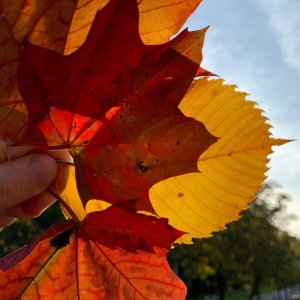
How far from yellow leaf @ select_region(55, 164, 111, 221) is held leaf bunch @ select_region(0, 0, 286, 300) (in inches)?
0.8

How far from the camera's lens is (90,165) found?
0.31 m

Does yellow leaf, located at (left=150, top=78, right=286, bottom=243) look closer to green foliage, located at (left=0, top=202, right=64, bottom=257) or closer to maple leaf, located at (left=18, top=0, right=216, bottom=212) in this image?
maple leaf, located at (left=18, top=0, right=216, bottom=212)

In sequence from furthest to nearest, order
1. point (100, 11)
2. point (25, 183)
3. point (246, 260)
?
point (246, 260) < point (25, 183) < point (100, 11)

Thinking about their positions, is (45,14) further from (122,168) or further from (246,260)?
(246,260)

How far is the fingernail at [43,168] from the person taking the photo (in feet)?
1.11

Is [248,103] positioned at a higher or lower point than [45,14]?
lower

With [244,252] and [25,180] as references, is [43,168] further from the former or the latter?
[244,252]

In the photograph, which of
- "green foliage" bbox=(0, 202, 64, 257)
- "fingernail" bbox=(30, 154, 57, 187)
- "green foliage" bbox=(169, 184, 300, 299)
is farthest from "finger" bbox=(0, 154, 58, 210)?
"green foliage" bbox=(169, 184, 300, 299)

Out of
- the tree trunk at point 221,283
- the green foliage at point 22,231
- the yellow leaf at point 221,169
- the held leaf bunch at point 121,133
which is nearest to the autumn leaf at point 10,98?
the held leaf bunch at point 121,133

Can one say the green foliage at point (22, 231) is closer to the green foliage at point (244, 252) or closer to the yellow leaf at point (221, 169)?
the green foliage at point (244, 252)

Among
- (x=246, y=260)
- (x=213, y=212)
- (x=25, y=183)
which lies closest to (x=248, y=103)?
(x=213, y=212)

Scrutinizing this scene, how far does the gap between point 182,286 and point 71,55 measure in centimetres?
16

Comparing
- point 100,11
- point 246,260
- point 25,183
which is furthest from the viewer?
point 246,260

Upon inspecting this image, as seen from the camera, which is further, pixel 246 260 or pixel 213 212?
pixel 246 260
